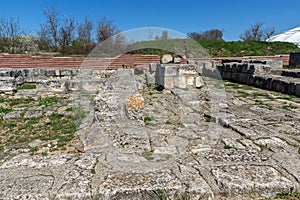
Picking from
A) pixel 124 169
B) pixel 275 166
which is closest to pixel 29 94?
pixel 124 169

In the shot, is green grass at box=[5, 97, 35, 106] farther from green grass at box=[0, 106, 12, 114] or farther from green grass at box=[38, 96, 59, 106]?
green grass at box=[0, 106, 12, 114]

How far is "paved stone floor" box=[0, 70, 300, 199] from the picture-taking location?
6.36 feet

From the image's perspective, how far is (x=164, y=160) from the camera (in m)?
2.51

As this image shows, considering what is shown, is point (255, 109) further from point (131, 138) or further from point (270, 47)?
point (270, 47)

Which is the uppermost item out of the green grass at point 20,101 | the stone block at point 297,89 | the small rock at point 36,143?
the stone block at point 297,89

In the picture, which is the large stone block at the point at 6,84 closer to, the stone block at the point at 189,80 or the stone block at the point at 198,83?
the stone block at the point at 189,80

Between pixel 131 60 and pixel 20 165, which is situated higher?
pixel 131 60

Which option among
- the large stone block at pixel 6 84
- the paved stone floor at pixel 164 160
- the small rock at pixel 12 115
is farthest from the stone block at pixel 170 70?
the large stone block at pixel 6 84

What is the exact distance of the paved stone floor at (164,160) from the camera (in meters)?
1.94

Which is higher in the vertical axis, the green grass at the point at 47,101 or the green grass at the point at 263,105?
the green grass at the point at 263,105

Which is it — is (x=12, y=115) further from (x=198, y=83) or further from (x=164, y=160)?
(x=198, y=83)

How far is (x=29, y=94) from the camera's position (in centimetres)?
796

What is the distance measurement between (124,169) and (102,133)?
4.11 feet

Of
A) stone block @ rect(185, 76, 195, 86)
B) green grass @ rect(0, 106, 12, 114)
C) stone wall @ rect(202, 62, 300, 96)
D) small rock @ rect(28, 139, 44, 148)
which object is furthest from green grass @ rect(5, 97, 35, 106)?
stone wall @ rect(202, 62, 300, 96)
